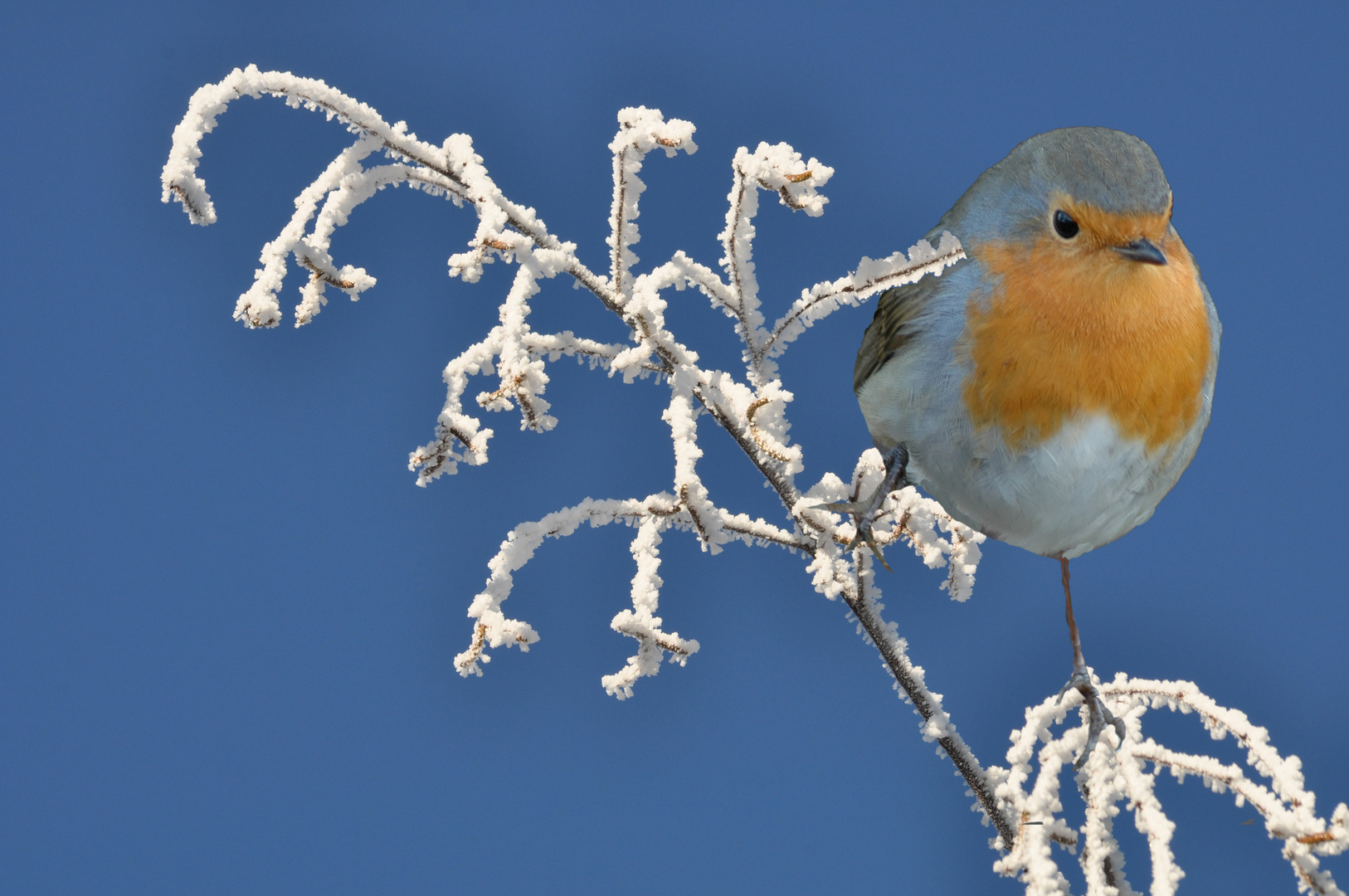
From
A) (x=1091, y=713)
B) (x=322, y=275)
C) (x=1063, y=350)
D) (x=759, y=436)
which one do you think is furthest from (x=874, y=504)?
(x=322, y=275)

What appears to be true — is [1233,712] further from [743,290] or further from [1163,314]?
[743,290]

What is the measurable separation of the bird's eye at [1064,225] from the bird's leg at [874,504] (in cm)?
37

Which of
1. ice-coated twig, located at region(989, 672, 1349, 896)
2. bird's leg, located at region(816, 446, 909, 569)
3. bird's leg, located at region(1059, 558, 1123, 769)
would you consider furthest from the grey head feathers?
ice-coated twig, located at region(989, 672, 1349, 896)

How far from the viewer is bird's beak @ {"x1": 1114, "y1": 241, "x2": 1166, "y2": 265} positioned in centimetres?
137

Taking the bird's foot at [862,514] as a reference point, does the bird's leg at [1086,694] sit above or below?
below

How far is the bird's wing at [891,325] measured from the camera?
1.57 m

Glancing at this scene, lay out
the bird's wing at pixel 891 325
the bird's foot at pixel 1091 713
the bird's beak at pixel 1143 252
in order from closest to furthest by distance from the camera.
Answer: the bird's beak at pixel 1143 252 < the bird's wing at pixel 891 325 < the bird's foot at pixel 1091 713

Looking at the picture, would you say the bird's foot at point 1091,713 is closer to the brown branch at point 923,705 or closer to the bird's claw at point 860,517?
the brown branch at point 923,705

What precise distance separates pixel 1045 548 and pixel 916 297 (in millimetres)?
433

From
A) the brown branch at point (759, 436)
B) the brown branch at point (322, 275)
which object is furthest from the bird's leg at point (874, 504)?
the brown branch at point (322, 275)

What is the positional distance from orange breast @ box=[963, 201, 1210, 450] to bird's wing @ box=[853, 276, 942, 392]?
0.38 ft

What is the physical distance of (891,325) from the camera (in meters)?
1.63

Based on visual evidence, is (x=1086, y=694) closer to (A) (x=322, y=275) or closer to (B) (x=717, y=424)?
(B) (x=717, y=424)

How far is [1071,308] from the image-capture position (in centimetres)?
143
